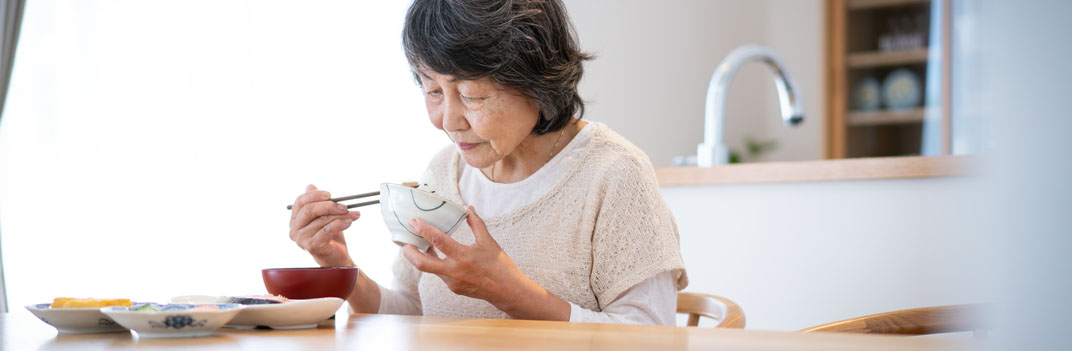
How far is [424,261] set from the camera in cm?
98

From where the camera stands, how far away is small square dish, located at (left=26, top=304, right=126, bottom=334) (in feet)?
2.77

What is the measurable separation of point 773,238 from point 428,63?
116cm

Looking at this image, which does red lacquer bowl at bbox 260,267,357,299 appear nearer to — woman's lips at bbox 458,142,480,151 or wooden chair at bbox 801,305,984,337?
woman's lips at bbox 458,142,480,151

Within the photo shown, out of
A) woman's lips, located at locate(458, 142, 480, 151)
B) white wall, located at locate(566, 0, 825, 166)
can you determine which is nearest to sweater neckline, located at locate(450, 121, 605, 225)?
woman's lips, located at locate(458, 142, 480, 151)

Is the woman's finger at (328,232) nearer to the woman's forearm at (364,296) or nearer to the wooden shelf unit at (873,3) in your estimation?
the woman's forearm at (364,296)

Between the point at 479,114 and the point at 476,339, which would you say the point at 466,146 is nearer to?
the point at 479,114

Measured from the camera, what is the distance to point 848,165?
1.95m

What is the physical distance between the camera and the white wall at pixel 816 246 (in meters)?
1.89

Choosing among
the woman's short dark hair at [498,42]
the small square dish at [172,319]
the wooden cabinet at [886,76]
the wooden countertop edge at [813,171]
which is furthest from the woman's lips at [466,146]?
the wooden cabinet at [886,76]

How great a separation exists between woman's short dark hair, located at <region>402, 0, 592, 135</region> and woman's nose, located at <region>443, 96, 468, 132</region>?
0.04 meters

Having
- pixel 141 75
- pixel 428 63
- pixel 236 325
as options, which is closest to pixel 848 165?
pixel 428 63

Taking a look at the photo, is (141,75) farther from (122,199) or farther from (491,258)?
(491,258)

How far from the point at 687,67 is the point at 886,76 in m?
1.67

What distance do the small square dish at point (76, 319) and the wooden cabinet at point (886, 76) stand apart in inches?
186
